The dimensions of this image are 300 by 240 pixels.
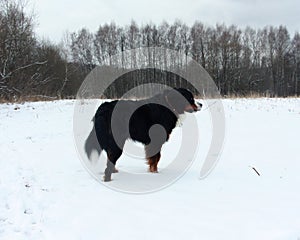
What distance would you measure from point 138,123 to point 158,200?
149 centimetres

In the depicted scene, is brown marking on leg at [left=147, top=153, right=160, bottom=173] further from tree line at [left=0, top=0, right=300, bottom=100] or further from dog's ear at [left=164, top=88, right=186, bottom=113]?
tree line at [left=0, top=0, right=300, bottom=100]

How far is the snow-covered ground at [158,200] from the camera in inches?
103

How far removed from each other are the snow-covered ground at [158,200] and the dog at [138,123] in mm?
523

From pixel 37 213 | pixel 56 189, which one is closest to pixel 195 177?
pixel 56 189

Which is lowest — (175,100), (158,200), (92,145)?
(158,200)

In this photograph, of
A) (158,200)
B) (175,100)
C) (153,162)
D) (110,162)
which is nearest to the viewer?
(158,200)

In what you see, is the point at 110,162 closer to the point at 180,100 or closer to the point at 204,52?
the point at 180,100

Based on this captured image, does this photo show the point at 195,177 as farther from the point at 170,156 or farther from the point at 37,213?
the point at 37,213

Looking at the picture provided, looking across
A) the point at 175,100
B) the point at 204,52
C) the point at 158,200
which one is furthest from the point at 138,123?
the point at 204,52

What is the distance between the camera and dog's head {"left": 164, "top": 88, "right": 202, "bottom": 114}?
16.5 feet

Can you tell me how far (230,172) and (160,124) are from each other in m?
1.38

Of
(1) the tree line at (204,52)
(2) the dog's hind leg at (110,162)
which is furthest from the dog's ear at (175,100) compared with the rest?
(1) the tree line at (204,52)

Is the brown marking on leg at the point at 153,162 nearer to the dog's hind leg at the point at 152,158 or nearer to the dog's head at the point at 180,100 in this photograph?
the dog's hind leg at the point at 152,158

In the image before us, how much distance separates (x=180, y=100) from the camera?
510 centimetres
